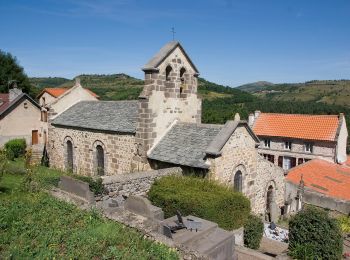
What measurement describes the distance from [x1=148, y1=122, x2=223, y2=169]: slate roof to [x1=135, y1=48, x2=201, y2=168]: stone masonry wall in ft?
1.83

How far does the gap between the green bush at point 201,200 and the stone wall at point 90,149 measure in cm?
456

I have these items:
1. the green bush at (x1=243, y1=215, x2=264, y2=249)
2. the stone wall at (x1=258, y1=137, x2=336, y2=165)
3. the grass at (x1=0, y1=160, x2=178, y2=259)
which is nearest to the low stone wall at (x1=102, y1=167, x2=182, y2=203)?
the grass at (x1=0, y1=160, x2=178, y2=259)

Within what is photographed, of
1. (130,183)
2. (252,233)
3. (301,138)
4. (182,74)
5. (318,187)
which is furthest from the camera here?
(301,138)

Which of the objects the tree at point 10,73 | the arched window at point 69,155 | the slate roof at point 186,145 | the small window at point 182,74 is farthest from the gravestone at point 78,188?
the tree at point 10,73

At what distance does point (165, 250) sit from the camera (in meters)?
7.12

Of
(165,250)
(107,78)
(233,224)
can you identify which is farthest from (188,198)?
(107,78)

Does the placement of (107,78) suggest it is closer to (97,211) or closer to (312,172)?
(312,172)

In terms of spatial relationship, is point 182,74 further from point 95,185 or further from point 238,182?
point 95,185

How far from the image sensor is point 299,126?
1547 inches

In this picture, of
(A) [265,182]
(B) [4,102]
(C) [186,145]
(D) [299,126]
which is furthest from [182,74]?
(D) [299,126]

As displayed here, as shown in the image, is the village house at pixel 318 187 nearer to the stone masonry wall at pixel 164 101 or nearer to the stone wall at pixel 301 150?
the stone wall at pixel 301 150

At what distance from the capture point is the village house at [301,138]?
36000 mm

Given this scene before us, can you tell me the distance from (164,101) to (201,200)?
7168 mm

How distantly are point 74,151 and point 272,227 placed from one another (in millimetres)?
13207
